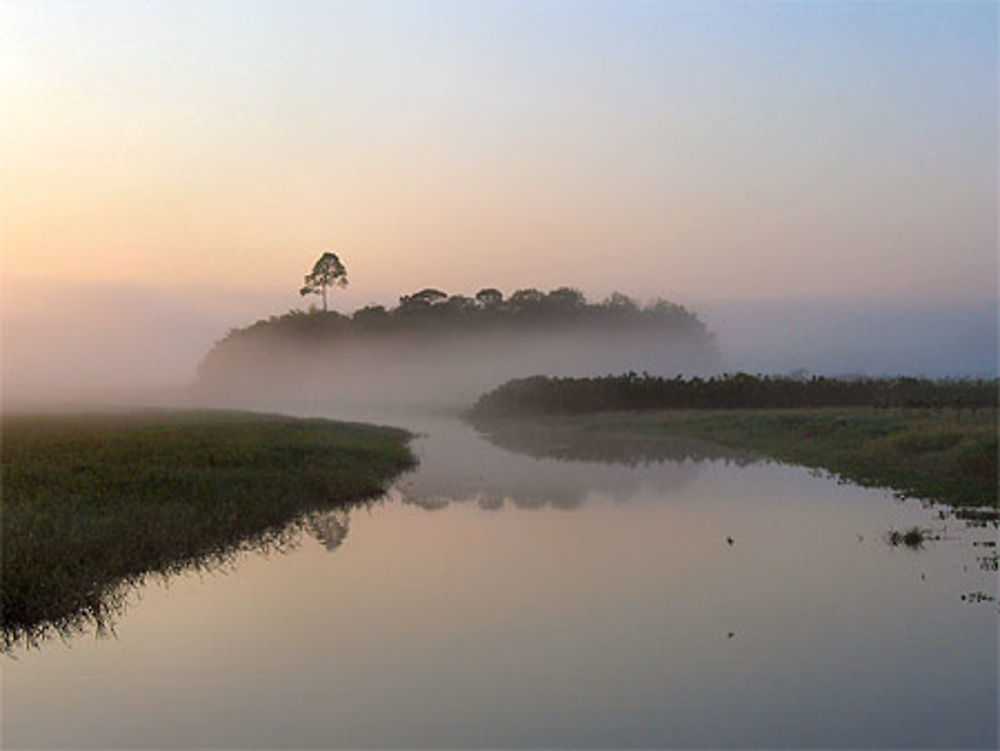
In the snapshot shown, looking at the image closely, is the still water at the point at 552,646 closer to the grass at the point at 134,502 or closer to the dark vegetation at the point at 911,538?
the dark vegetation at the point at 911,538

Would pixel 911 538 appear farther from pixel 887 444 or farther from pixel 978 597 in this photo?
pixel 887 444

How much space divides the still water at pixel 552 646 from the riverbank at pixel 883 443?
4.45 metres

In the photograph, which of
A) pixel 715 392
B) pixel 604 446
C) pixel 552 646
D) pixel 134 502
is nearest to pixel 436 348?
pixel 715 392

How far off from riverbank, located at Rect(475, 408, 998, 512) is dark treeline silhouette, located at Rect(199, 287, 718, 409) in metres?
58.1

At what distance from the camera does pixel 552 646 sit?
9352 mm

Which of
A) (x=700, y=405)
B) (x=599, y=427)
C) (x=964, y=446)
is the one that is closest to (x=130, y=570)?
(x=964, y=446)

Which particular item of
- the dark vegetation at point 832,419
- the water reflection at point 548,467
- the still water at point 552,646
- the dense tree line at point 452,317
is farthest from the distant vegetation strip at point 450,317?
the still water at point 552,646

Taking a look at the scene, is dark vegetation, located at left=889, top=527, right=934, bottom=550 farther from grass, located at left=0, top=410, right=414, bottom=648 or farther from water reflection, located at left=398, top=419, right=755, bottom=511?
grass, located at left=0, top=410, right=414, bottom=648

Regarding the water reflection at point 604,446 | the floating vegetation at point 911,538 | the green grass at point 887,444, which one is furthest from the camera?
the water reflection at point 604,446

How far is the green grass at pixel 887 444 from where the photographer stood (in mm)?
20562

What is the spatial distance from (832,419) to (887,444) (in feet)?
A: 33.1

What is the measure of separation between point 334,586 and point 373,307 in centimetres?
10979

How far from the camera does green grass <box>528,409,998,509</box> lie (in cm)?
2056

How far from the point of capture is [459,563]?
1386 cm
